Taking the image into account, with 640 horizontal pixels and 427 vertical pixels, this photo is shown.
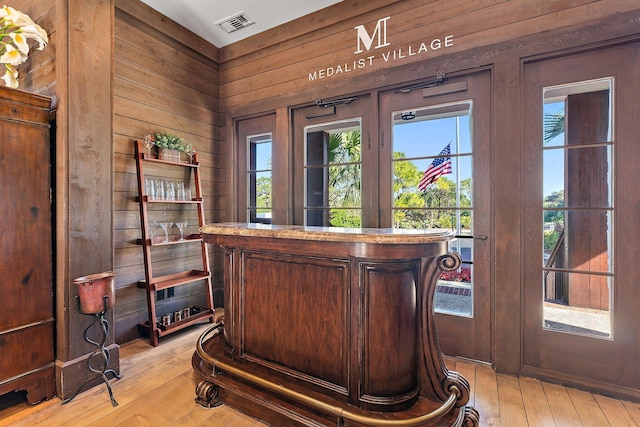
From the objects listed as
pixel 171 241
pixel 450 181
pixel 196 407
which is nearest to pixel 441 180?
pixel 450 181

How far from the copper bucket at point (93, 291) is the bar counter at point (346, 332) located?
0.86 meters

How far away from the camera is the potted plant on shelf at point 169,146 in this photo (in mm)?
3068

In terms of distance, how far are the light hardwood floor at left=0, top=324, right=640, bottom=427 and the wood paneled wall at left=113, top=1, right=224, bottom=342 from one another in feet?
3.05

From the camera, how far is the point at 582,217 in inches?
86.8

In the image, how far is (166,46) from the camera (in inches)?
128

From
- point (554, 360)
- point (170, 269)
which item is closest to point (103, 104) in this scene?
point (170, 269)

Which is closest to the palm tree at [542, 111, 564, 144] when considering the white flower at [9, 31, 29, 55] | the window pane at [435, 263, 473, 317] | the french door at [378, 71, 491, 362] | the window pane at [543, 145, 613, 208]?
the window pane at [543, 145, 613, 208]

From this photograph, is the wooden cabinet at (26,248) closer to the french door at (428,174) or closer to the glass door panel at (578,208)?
the french door at (428,174)

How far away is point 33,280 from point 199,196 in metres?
1.55

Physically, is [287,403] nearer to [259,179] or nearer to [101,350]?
[101,350]

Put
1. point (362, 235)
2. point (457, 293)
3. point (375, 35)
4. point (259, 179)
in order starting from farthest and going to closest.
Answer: point (259, 179) → point (375, 35) → point (457, 293) → point (362, 235)

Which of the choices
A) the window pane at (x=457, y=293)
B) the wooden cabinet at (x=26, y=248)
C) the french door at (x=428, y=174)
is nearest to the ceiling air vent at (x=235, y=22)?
the french door at (x=428, y=174)

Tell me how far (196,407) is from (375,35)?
318cm

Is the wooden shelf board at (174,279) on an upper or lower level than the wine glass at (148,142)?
lower
